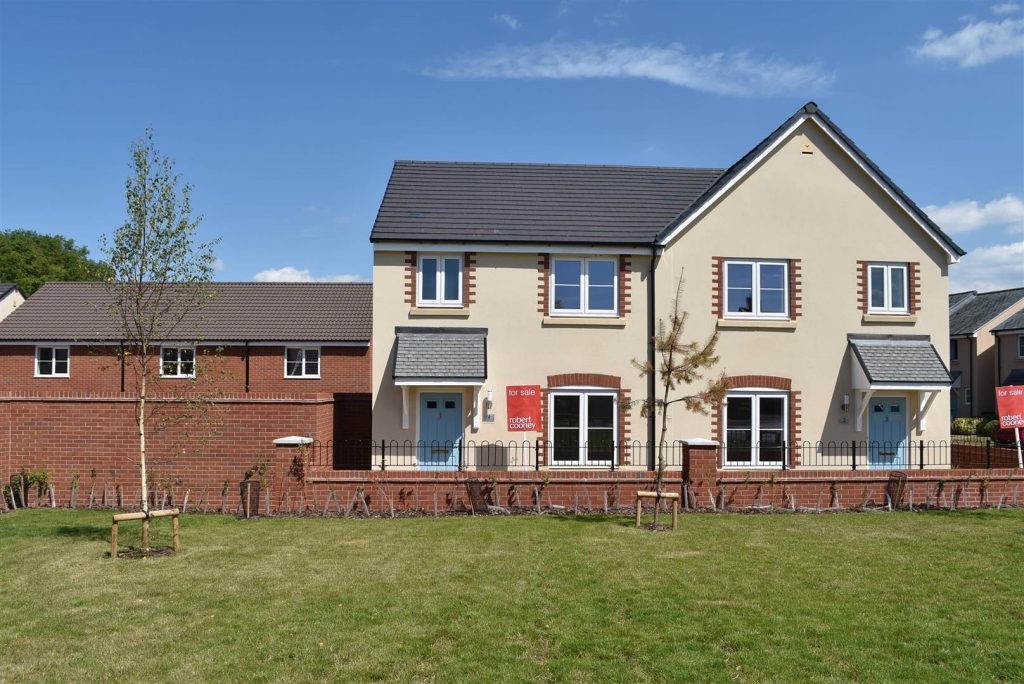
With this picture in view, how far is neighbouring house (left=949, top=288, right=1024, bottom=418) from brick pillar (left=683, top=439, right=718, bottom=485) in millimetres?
39114

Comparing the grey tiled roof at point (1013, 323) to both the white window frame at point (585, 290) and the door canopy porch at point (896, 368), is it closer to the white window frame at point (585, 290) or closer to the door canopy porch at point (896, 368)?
the door canopy porch at point (896, 368)

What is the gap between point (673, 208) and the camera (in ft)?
67.0

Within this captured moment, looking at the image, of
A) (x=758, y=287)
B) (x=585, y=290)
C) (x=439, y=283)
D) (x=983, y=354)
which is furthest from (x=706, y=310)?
(x=983, y=354)

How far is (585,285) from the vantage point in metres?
18.9

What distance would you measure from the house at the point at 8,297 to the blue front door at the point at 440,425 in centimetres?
3780

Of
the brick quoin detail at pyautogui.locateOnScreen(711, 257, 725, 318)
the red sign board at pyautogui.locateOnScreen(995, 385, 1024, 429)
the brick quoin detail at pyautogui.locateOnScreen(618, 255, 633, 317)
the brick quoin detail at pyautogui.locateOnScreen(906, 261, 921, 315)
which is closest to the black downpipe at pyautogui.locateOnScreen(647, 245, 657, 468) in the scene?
the brick quoin detail at pyautogui.locateOnScreen(618, 255, 633, 317)

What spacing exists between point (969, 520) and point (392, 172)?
16.9 metres

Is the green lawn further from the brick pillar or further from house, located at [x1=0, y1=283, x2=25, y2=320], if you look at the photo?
house, located at [x1=0, y1=283, x2=25, y2=320]

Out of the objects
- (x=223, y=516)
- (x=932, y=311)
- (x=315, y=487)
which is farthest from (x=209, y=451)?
(x=932, y=311)

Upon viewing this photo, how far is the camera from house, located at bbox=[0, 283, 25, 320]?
4372 centimetres

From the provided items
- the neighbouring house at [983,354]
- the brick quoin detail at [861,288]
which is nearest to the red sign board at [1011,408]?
the brick quoin detail at [861,288]

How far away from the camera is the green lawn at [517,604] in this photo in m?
6.69

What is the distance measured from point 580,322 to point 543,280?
1.48m

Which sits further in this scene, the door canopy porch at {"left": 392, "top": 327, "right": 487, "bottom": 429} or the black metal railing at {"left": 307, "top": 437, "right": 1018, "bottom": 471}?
the black metal railing at {"left": 307, "top": 437, "right": 1018, "bottom": 471}
